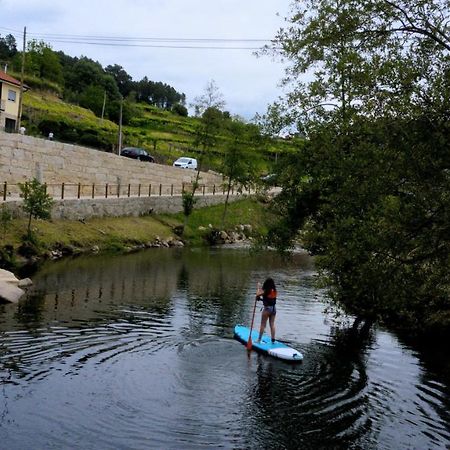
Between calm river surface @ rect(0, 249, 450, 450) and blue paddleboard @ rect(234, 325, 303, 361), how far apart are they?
31 centimetres

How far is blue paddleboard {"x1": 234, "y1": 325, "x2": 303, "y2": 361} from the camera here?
17.2 m

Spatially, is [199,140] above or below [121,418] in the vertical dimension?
above

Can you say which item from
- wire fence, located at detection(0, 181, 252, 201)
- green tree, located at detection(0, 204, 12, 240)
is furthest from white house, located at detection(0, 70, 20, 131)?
green tree, located at detection(0, 204, 12, 240)

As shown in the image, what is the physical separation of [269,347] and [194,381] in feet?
12.7

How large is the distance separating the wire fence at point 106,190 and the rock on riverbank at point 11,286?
35.4 feet

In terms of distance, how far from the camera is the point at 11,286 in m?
23.9

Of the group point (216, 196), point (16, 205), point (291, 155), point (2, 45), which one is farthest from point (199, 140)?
point (2, 45)

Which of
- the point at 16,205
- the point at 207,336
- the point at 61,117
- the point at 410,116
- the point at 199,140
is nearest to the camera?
the point at 410,116

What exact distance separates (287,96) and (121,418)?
40.8ft

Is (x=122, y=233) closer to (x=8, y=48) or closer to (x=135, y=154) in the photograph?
(x=135, y=154)

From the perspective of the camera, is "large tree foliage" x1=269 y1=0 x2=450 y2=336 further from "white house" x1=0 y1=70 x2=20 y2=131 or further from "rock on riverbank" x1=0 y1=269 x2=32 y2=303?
"white house" x1=0 y1=70 x2=20 y2=131

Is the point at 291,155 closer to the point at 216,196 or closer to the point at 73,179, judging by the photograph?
the point at 73,179

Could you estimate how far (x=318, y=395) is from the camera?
14375 millimetres

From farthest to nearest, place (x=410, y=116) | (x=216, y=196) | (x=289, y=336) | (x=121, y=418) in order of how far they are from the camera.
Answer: (x=216, y=196), (x=289, y=336), (x=121, y=418), (x=410, y=116)
